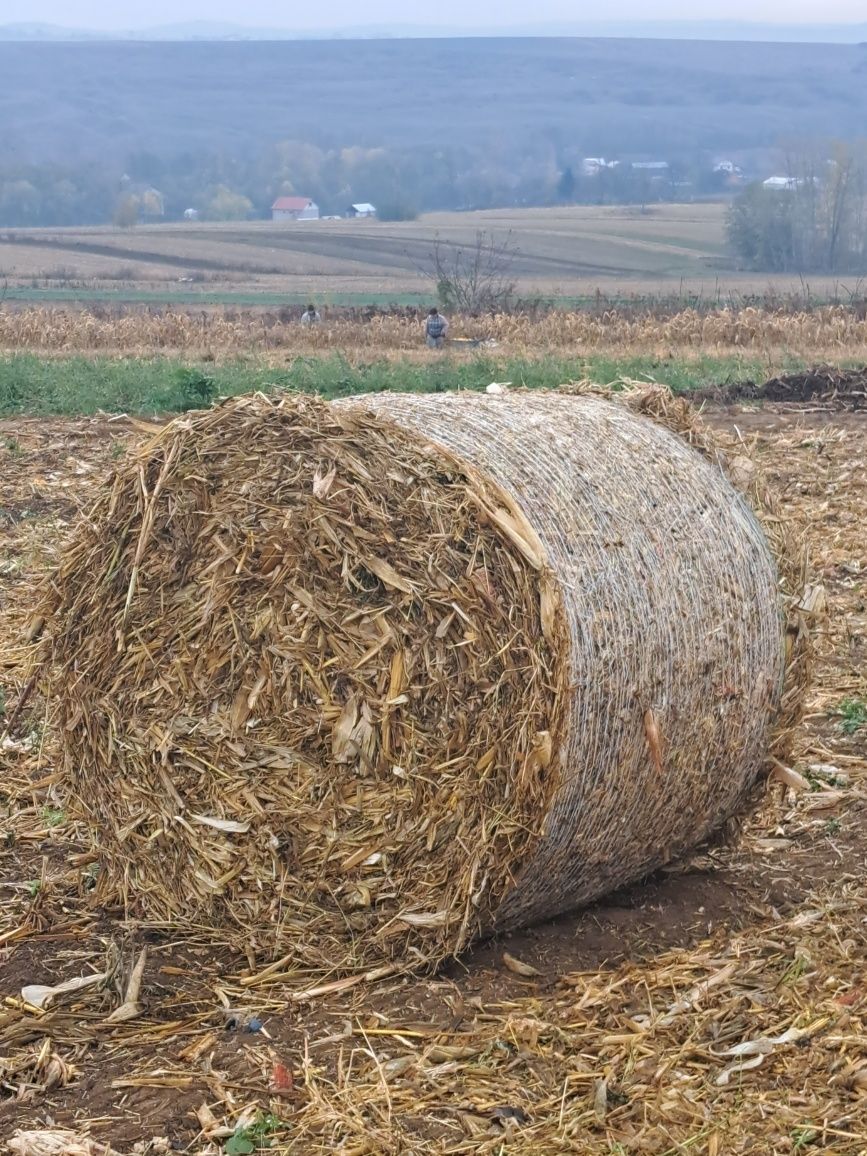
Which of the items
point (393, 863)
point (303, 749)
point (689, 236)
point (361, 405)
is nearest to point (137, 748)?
point (303, 749)

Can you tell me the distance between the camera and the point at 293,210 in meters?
149

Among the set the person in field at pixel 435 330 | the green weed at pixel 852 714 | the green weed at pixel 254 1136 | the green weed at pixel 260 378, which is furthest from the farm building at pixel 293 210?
the green weed at pixel 254 1136

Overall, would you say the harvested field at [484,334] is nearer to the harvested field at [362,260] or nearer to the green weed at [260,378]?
the green weed at [260,378]

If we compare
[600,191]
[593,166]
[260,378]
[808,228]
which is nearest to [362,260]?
[808,228]

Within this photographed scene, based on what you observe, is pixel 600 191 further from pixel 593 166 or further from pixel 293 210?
pixel 293 210

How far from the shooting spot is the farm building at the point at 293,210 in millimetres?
149375

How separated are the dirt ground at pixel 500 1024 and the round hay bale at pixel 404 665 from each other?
0.68 ft

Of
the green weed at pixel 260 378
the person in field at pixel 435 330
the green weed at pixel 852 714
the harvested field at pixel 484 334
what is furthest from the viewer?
the harvested field at pixel 484 334

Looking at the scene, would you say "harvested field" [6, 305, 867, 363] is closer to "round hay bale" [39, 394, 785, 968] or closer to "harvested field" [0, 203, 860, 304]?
"round hay bale" [39, 394, 785, 968]

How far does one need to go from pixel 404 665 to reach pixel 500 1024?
1.17 meters

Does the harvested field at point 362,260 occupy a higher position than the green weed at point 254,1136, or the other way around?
the green weed at point 254,1136

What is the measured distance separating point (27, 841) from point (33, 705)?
4.79ft

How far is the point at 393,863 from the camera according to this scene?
197 inches

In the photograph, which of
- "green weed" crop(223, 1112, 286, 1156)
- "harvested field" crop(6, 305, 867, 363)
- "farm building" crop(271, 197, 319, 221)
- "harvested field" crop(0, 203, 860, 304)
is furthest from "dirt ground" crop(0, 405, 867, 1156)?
"farm building" crop(271, 197, 319, 221)
